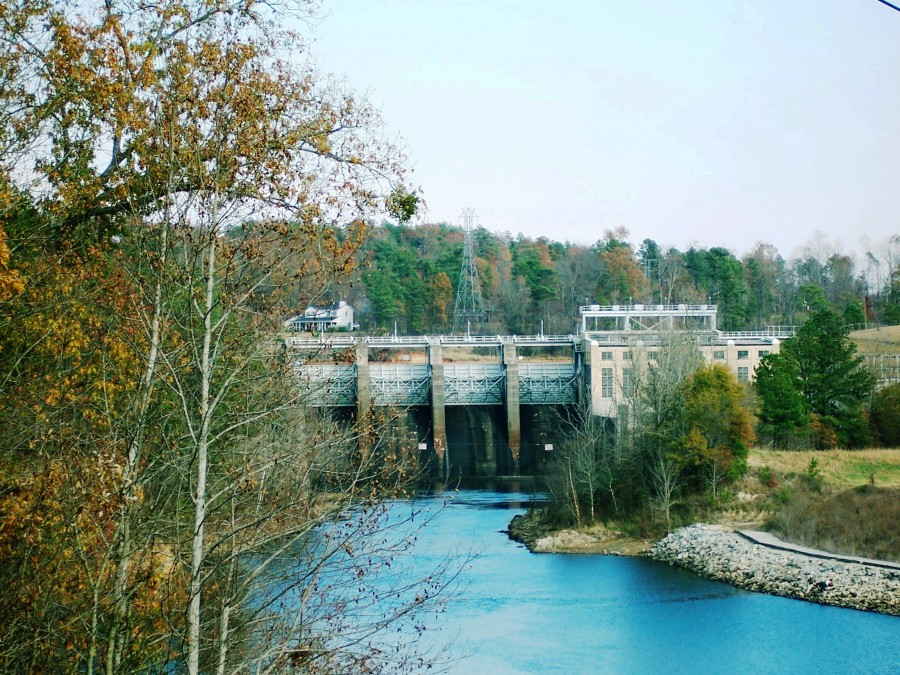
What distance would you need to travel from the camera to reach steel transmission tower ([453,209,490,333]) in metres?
58.7

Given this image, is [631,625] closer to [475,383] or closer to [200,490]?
[200,490]

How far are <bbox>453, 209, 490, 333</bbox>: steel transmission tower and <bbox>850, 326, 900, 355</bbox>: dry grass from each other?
20091 mm

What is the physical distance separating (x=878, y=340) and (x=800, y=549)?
103 ft

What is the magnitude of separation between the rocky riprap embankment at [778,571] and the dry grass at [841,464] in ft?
12.0

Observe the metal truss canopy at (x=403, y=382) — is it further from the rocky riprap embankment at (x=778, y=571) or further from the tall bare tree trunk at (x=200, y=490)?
the tall bare tree trunk at (x=200, y=490)

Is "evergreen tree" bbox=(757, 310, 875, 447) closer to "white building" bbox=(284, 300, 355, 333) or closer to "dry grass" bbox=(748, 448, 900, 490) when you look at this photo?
"dry grass" bbox=(748, 448, 900, 490)

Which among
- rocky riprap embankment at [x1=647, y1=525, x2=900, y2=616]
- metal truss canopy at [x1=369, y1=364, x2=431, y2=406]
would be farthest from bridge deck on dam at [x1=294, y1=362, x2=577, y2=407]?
rocky riprap embankment at [x1=647, y1=525, x2=900, y2=616]

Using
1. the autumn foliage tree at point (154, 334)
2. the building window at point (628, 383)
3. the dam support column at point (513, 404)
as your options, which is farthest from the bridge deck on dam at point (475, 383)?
the autumn foliage tree at point (154, 334)

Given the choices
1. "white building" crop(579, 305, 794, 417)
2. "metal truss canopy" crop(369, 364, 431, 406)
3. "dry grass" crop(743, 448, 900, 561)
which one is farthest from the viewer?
"metal truss canopy" crop(369, 364, 431, 406)

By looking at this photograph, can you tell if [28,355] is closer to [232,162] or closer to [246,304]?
[246,304]

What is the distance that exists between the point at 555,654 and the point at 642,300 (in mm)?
48802

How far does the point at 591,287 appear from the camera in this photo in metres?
69.1

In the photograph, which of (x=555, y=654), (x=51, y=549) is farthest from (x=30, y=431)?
(x=555, y=654)

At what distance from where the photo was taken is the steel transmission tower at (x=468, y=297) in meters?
58.7
